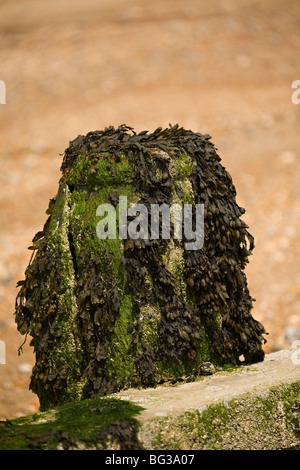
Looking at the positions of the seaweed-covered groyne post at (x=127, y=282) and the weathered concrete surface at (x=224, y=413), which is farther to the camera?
the seaweed-covered groyne post at (x=127, y=282)

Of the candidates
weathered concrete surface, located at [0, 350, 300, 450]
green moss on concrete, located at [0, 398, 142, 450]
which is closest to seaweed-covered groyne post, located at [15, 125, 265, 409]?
weathered concrete surface, located at [0, 350, 300, 450]

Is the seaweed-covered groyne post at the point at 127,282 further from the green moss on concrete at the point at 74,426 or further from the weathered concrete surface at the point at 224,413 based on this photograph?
the green moss on concrete at the point at 74,426

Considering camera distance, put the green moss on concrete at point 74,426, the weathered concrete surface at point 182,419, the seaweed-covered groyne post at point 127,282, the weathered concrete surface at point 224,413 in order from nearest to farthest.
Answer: the green moss on concrete at point 74,426, the weathered concrete surface at point 182,419, the weathered concrete surface at point 224,413, the seaweed-covered groyne post at point 127,282

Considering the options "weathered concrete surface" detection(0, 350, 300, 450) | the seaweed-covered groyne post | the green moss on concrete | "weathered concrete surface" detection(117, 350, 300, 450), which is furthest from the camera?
the seaweed-covered groyne post

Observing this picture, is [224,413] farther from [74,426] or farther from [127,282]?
[127,282]

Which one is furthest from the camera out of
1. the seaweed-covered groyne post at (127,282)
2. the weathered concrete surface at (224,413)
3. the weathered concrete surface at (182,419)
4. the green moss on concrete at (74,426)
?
the seaweed-covered groyne post at (127,282)

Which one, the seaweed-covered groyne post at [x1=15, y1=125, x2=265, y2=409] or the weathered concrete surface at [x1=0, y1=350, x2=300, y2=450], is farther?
the seaweed-covered groyne post at [x1=15, y1=125, x2=265, y2=409]

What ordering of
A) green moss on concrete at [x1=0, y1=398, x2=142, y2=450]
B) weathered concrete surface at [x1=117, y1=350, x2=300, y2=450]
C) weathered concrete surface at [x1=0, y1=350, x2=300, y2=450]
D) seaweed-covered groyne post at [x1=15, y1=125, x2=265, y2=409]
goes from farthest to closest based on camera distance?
1. seaweed-covered groyne post at [x1=15, y1=125, x2=265, y2=409]
2. weathered concrete surface at [x1=117, y1=350, x2=300, y2=450]
3. weathered concrete surface at [x1=0, y1=350, x2=300, y2=450]
4. green moss on concrete at [x1=0, y1=398, x2=142, y2=450]

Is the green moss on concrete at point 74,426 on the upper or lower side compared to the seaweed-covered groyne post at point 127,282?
lower

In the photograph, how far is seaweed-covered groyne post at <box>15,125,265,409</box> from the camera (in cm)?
339

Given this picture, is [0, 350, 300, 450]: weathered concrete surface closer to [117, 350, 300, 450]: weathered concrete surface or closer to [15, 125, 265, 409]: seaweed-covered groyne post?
[117, 350, 300, 450]: weathered concrete surface

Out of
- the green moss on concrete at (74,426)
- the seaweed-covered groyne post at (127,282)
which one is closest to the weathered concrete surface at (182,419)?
the green moss on concrete at (74,426)

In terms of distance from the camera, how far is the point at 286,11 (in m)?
17.8

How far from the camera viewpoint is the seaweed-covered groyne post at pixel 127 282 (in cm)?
339
